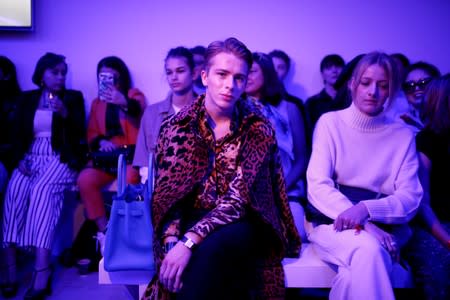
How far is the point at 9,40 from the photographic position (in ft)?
11.4

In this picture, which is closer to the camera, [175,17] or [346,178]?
[346,178]

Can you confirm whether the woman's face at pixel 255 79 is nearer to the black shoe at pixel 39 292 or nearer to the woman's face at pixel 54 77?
the woman's face at pixel 54 77

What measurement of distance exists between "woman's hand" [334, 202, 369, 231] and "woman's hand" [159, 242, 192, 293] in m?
0.65

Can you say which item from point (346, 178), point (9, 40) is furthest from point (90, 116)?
point (346, 178)

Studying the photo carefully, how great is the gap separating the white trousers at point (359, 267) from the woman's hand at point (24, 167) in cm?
199

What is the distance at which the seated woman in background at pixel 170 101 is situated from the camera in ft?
8.57

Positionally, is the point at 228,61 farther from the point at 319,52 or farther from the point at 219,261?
the point at 319,52

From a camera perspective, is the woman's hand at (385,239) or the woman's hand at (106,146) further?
the woman's hand at (106,146)

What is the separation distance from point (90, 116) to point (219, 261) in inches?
90.1

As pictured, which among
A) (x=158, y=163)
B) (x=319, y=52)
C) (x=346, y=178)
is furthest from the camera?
(x=319, y=52)

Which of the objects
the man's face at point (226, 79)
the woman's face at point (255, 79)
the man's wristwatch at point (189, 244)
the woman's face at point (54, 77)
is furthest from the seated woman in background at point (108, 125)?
the man's wristwatch at point (189, 244)

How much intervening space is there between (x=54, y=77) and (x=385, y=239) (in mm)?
2349

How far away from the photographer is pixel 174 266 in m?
1.35

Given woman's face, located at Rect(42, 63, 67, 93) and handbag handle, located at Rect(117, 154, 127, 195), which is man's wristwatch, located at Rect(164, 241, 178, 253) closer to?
handbag handle, located at Rect(117, 154, 127, 195)
